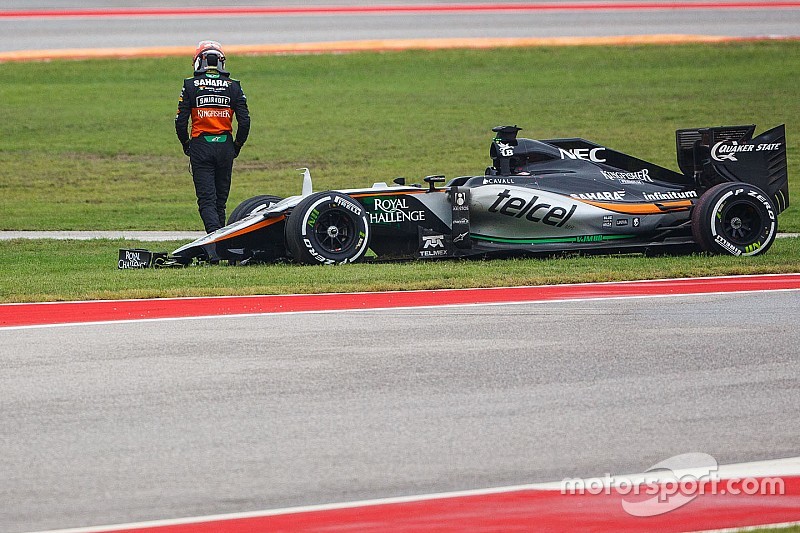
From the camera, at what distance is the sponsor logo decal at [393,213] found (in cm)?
1145

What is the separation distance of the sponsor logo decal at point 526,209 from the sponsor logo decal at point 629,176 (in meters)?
0.73

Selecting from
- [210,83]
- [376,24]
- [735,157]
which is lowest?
[735,157]

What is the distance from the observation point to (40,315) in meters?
8.77

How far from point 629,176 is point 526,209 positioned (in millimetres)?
1245

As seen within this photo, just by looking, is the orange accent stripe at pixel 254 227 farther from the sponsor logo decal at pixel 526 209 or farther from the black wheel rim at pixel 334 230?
the sponsor logo decal at pixel 526 209

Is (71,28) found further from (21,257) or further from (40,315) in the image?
(40,315)

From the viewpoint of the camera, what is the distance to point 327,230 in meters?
11.2

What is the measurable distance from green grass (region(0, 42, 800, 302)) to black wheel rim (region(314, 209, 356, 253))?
2334 millimetres

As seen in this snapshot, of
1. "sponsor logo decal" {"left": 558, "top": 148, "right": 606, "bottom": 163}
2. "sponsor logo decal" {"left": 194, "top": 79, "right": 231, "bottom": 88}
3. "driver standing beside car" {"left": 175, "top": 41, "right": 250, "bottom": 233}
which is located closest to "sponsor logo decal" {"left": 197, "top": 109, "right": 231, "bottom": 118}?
"driver standing beside car" {"left": 175, "top": 41, "right": 250, "bottom": 233}

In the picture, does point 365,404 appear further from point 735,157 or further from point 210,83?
point 735,157

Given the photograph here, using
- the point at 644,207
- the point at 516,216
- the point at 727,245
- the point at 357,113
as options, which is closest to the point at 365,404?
the point at 516,216

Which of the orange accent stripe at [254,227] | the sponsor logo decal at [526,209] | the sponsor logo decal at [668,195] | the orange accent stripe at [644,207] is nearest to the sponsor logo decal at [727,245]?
the orange accent stripe at [644,207]

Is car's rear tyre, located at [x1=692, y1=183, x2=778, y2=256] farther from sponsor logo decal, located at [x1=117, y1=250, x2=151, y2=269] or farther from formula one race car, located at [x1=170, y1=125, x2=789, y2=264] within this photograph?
sponsor logo decal, located at [x1=117, y1=250, x2=151, y2=269]

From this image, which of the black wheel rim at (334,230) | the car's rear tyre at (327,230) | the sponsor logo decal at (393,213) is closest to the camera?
the car's rear tyre at (327,230)
